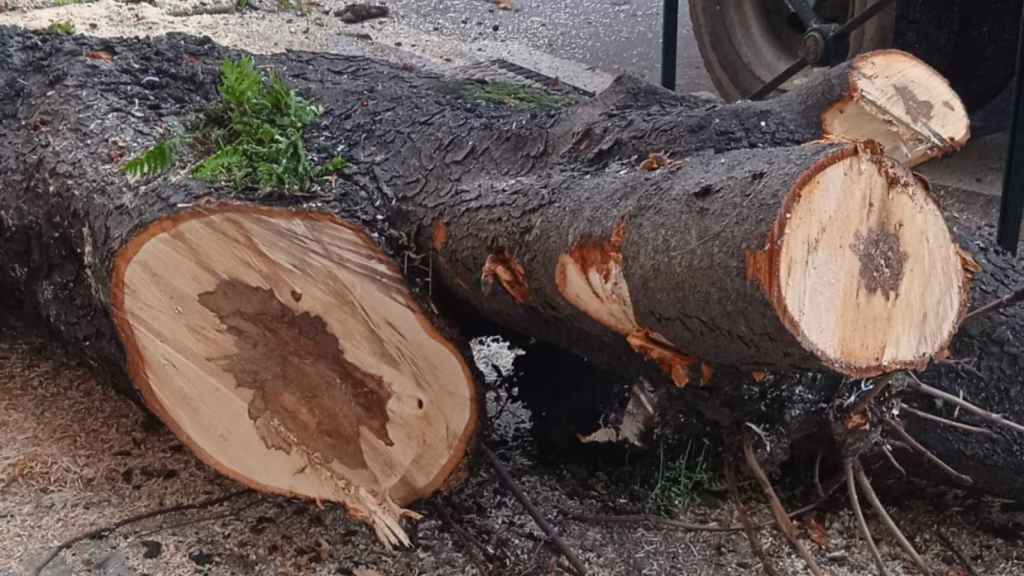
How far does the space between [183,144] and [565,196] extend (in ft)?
3.11

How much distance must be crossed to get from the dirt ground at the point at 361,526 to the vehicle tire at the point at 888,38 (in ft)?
6.98

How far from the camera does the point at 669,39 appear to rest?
4.27 meters

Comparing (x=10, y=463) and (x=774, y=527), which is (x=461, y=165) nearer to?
(x=774, y=527)

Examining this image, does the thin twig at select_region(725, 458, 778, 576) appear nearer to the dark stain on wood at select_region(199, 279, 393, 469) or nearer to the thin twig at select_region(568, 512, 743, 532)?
the thin twig at select_region(568, 512, 743, 532)

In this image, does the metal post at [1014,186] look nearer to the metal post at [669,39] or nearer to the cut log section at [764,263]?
the metal post at [669,39]

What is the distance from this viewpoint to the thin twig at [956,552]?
235 cm

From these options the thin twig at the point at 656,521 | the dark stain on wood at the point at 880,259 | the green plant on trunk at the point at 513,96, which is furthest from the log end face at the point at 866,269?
the green plant on trunk at the point at 513,96

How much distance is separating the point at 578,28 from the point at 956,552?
4.45 metres

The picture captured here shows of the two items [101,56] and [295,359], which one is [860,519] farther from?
[101,56]

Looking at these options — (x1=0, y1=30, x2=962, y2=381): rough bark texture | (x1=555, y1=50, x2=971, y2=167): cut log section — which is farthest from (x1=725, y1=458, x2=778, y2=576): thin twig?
(x1=555, y1=50, x2=971, y2=167): cut log section

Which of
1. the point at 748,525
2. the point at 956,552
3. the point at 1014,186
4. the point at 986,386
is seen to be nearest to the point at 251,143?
the point at 748,525

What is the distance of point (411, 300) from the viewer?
7.33ft

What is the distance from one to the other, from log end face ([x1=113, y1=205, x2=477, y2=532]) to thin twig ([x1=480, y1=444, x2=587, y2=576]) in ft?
0.49

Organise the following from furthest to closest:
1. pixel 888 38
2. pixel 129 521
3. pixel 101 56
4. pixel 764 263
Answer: pixel 888 38, pixel 101 56, pixel 129 521, pixel 764 263
